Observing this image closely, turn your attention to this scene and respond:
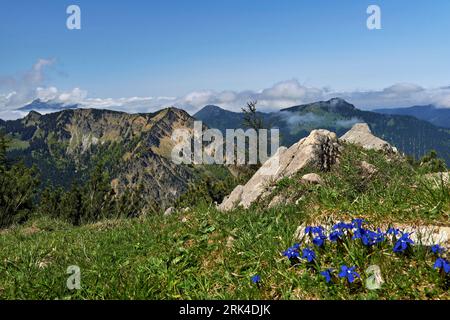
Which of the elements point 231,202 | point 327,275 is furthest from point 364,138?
point 327,275

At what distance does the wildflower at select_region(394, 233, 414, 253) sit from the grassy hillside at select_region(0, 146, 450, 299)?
111 millimetres

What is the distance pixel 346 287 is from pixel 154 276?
298 centimetres

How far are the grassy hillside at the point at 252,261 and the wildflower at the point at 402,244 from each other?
111 mm

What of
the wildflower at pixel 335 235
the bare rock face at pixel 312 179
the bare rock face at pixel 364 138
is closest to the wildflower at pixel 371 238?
the wildflower at pixel 335 235

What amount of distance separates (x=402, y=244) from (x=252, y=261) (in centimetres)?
224

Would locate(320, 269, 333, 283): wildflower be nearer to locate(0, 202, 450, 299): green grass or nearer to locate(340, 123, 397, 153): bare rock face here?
locate(0, 202, 450, 299): green grass

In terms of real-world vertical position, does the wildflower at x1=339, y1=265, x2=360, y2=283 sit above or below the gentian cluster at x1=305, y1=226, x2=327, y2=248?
below

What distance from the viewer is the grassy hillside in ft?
16.8

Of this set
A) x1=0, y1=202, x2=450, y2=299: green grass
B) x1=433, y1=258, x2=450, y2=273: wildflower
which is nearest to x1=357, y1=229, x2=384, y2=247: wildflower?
x1=0, y1=202, x2=450, y2=299: green grass

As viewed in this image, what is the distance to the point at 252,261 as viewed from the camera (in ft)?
20.8

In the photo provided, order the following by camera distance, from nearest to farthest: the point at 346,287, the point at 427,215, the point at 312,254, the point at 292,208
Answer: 1. the point at 346,287
2. the point at 312,254
3. the point at 427,215
4. the point at 292,208
